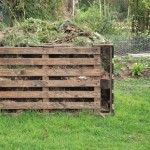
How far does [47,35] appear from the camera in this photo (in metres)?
6.57

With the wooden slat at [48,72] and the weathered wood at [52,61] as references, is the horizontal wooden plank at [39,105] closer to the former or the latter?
the wooden slat at [48,72]

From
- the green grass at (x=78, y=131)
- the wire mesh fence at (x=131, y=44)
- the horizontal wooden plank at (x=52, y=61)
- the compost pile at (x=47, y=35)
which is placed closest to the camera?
the green grass at (x=78, y=131)

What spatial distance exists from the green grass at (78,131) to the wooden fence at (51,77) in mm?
201

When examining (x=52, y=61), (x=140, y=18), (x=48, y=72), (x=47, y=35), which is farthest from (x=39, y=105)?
(x=140, y=18)

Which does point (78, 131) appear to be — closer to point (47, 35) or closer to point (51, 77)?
point (51, 77)

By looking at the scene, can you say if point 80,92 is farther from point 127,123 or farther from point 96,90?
point 127,123

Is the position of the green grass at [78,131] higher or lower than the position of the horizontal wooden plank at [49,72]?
lower

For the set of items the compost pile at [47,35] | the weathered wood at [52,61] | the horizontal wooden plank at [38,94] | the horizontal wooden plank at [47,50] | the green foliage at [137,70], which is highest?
the compost pile at [47,35]

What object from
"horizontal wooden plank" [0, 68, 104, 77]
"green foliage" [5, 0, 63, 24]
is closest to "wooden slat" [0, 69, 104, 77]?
"horizontal wooden plank" [0, 68, 104, 77]

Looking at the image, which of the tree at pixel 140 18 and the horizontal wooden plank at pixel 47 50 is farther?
the tree at pixel 140 18

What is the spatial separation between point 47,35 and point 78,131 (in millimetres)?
1765

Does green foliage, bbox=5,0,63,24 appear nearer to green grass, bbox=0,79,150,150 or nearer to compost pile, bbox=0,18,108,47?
compost pile, bbox=0,18,108,47

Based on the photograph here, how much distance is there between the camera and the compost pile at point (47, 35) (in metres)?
6.38

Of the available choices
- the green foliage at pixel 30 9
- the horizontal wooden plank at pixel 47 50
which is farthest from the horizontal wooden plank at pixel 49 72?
the green foliage at pixel 30 9
